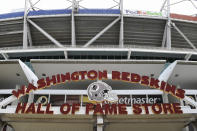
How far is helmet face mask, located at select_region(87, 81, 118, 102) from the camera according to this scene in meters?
17.5

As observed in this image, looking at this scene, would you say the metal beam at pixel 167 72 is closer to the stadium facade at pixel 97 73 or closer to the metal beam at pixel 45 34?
the stadium facade at pixel 97 73

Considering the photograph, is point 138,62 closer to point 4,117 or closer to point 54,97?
point 54,97

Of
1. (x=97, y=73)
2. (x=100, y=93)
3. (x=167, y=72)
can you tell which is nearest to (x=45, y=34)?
(x=97, y=73)

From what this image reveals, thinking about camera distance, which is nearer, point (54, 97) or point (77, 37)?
point (54, 97)

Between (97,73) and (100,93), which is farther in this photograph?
(97,73)

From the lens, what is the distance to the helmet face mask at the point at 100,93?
57.5ft

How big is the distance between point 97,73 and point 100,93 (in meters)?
2.06

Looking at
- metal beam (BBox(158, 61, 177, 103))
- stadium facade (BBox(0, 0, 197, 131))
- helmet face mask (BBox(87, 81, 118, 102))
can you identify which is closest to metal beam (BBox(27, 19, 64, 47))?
stadium facade (BBox(0, 0, 197, 131))

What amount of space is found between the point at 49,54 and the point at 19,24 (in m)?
9.33

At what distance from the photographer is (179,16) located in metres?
33.4

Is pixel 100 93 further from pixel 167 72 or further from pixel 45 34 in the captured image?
pixel 45 34

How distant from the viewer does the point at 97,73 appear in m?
19.0

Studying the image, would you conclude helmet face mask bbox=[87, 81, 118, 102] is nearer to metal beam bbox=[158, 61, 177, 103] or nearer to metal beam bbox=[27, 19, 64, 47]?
metal beam bbox=[158, 61, 177, 103]

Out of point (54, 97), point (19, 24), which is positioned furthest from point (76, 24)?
point (54, 97)
